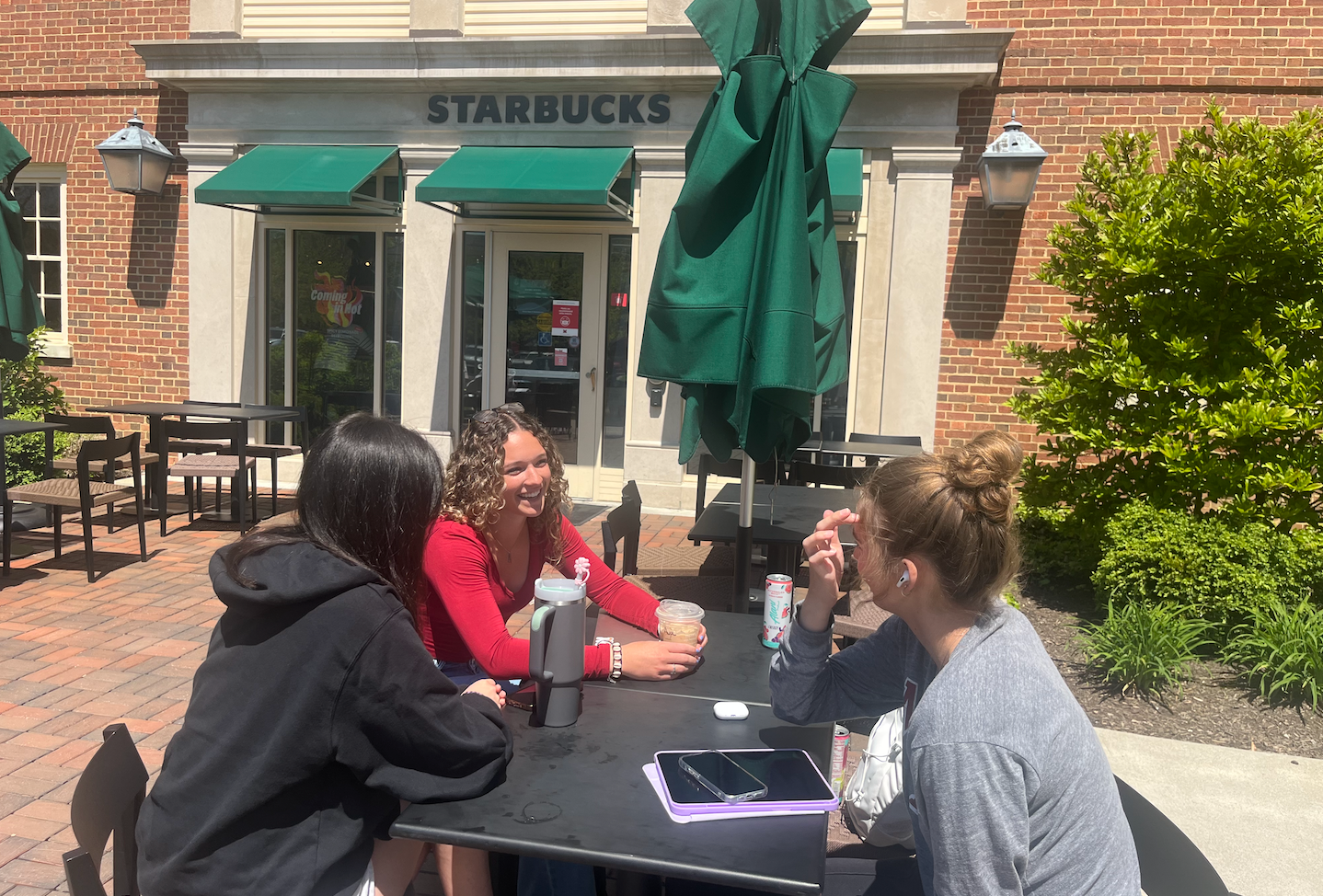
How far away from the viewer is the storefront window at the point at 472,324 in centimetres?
942

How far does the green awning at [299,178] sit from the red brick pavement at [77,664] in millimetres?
3046

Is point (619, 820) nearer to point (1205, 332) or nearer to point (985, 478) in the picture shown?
point (985, 478)

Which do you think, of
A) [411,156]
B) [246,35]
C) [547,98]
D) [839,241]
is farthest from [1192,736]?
[246,35]

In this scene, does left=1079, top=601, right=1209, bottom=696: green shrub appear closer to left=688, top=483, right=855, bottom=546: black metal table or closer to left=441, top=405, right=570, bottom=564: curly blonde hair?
left=688, top=483, right=855, bottom=546: black metal table

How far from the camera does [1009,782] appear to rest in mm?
1495

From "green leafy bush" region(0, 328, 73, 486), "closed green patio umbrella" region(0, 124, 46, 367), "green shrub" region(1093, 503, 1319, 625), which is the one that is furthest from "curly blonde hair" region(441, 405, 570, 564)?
"green leafy bush" region(0, 328, 73, 486)

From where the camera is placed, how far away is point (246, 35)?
9.52 metres

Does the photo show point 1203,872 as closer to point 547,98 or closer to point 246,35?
point 547,98

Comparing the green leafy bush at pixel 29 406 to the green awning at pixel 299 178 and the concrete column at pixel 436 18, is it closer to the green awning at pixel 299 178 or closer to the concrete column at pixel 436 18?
the green awning at pixel 299 178

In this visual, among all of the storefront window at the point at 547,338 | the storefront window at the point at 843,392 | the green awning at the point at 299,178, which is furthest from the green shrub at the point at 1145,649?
the green awning at the point at 299,178

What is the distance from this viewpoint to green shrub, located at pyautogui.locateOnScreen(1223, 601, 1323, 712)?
4359mm

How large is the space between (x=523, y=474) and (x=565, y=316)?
6738 mm

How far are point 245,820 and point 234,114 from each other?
30.6 feet

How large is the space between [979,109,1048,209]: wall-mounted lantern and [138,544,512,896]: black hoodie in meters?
7.39
